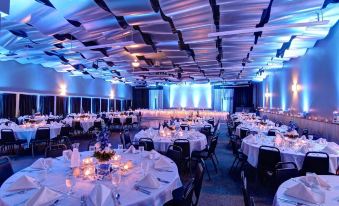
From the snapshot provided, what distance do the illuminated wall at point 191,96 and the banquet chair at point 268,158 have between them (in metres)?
22.2

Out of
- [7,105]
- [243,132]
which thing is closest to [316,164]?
[243,132]

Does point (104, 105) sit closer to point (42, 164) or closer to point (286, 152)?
point (286, 152)

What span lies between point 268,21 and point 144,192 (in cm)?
530

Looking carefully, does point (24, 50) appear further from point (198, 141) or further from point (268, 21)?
point (268, 21)

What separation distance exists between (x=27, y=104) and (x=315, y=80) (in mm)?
12938

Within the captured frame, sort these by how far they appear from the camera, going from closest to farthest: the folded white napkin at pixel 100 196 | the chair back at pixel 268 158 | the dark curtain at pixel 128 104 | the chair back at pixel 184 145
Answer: the folded white napkin at pixel 100 196, the chair back at pixel 268 158, the chair back at pixel 184 145, the dark curtain at pixel 128 104

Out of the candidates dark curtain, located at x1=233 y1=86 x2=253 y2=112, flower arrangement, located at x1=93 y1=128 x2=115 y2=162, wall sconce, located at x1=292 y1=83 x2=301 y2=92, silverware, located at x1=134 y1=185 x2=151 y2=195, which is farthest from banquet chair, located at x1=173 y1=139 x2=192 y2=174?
dark curtain, located at x1=233 y1=86 x2=253 y2=112

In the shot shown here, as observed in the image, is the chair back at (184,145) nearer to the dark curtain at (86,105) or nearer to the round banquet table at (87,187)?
the round banquet table at (87,187)

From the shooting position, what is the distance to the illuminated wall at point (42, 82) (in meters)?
11.7

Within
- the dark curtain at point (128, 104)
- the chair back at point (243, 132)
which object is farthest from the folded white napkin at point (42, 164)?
the dark curtain at point (128, 104)

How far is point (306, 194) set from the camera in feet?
7.09

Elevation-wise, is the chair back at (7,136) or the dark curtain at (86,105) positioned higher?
the dark curtain at (86,105)

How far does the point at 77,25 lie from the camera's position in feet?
20.2

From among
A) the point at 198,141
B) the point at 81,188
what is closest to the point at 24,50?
the point at 198,141
